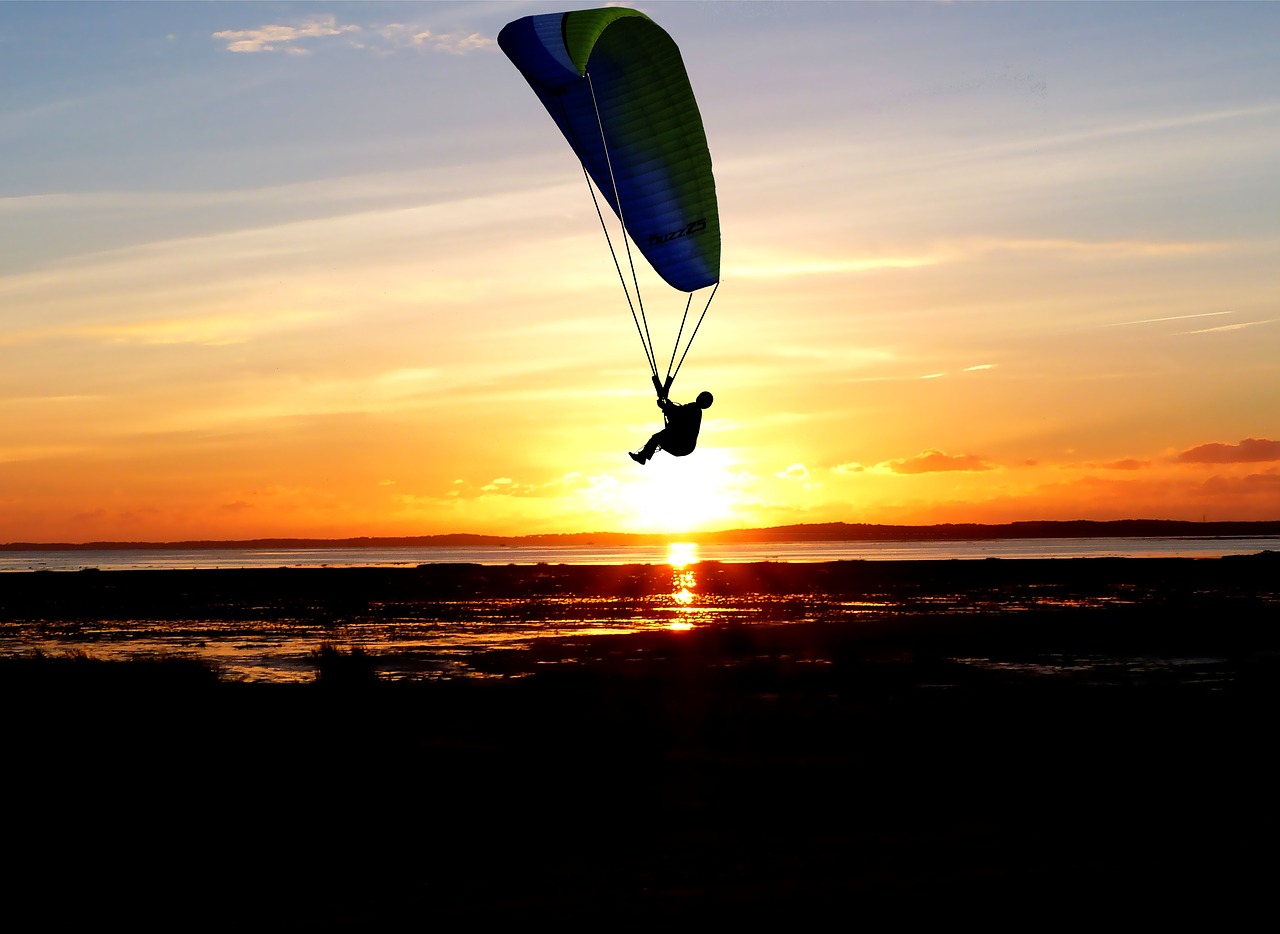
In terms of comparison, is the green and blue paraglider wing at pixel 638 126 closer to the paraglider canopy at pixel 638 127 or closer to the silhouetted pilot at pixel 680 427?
the paraglider canopy at pixel 638 127

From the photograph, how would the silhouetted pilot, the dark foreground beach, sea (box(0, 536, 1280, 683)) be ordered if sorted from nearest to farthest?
the dark foreground beach < the silhouetted pilot < sea (box(0, 536, 1280, 683))

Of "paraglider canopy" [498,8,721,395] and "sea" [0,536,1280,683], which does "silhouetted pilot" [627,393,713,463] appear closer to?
"paraglider canopy" [498,8,721,395]

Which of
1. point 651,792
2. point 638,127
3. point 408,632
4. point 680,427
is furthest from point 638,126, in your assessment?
point 408,632

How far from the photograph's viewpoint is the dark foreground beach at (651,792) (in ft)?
33.0

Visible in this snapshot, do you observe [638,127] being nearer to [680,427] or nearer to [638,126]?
[638,126]

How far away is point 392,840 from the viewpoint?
11.8 metres

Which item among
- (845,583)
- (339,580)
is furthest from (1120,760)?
(339,580)

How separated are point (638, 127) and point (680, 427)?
5.52 meters

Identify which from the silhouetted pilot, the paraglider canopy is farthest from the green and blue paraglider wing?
the silhouetted pilot

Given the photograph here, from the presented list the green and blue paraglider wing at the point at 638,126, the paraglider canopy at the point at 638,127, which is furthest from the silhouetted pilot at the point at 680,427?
the green and blue paraglider wing at the point at 638,126

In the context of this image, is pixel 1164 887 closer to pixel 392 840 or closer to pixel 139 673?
pixel 392 840

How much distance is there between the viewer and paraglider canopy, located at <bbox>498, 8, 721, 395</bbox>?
1928 centimetres

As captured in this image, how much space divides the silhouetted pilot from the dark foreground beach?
14.8 feet

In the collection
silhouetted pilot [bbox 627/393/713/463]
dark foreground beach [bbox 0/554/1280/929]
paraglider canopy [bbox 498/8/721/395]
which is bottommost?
dark foreground beach [bbox 0/554/1280/929]
